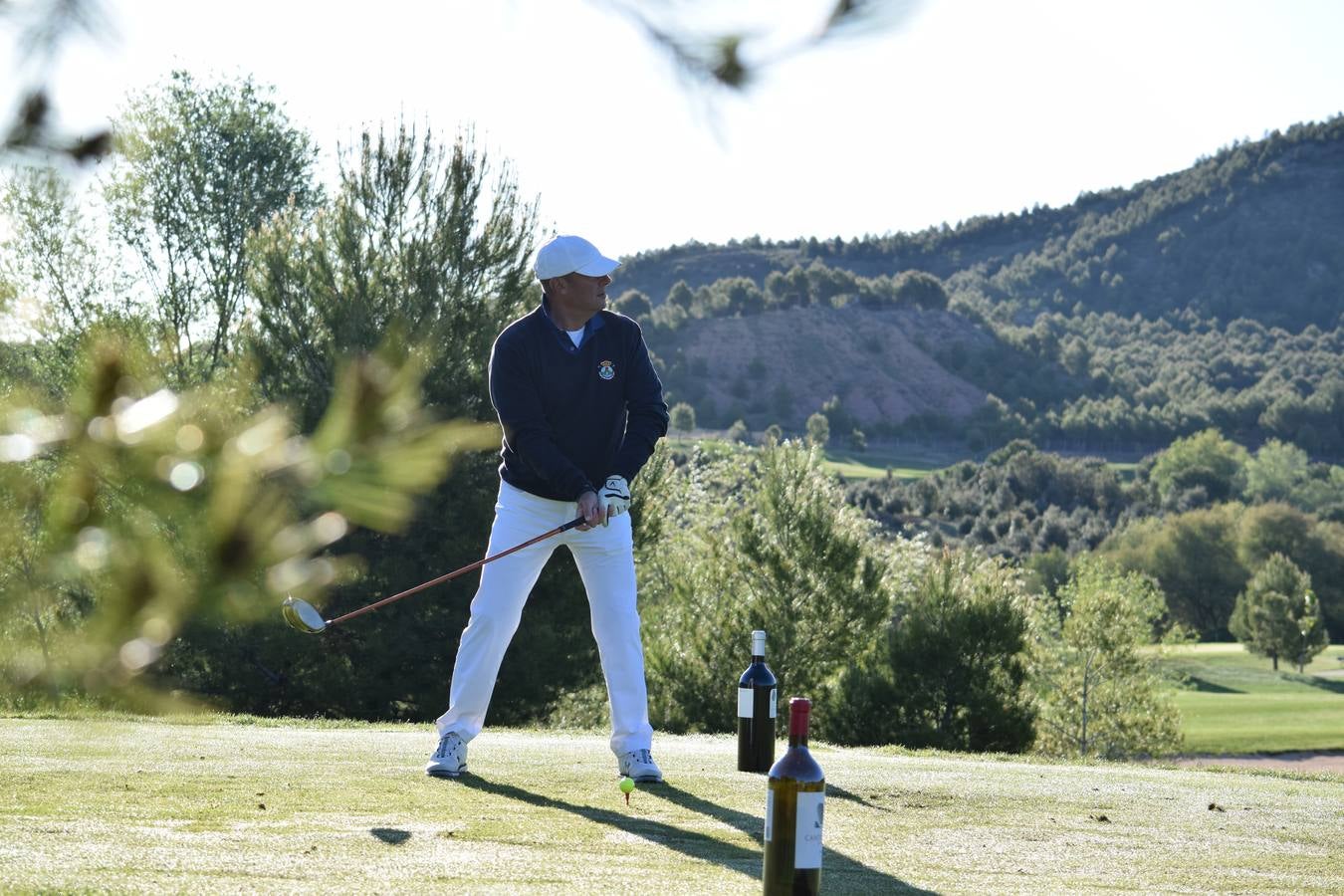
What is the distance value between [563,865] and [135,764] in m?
2.80

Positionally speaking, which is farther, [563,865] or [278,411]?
[563,865]

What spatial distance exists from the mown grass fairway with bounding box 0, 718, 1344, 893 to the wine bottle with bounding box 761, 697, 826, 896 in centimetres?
36

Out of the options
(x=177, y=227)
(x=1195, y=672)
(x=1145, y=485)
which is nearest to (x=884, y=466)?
(x=1145, y=485)

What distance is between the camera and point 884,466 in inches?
7283

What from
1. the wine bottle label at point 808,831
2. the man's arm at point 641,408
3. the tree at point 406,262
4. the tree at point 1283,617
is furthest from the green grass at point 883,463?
the wine bottle label at point 808,831

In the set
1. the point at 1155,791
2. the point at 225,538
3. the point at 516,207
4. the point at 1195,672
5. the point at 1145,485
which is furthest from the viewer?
the point at 1145,485

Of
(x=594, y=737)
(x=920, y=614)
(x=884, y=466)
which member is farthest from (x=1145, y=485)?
(x=594, y=737)

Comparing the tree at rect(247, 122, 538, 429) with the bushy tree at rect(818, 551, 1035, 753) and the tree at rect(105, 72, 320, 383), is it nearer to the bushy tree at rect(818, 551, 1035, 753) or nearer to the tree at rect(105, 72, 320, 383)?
the tree at rect(105, 72, 320, 383)

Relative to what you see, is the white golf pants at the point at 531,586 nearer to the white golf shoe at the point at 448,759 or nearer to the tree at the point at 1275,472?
the white golf shoe at the point at 448,759

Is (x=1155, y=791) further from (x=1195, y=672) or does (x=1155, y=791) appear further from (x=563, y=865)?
(x=1195, y=672)

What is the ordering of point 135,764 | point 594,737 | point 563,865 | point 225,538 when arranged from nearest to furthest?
point 225,538
point 563,865
point 135,764
point 594,737

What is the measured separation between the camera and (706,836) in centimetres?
481

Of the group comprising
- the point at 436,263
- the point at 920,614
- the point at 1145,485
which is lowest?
the point at 920,614

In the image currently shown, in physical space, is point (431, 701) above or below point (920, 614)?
below
